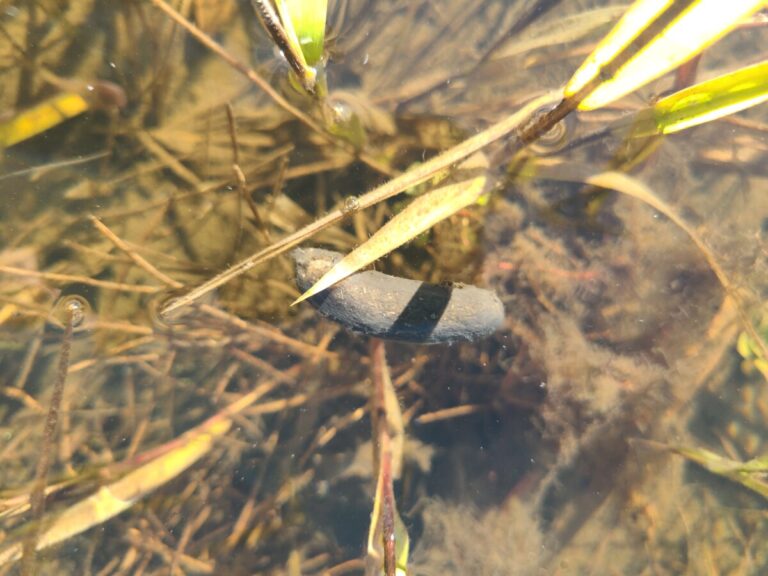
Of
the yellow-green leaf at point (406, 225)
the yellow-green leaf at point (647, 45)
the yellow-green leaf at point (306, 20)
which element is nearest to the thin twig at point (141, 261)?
the yellow-green leaf at point (406, 225)

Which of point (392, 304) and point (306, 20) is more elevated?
point (306, 20)

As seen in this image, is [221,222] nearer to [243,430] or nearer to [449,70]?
[243,430]

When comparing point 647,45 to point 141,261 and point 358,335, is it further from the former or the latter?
point 141,261

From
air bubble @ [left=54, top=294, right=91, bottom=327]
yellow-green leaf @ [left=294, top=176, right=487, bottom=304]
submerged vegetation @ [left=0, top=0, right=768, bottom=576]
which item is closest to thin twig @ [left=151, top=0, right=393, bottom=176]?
submerged vegetation @ [left=0, top=0, right=768, bottom=576]

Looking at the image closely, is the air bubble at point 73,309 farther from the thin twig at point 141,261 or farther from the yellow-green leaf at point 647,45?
the yellow-green leaf at point 647,45

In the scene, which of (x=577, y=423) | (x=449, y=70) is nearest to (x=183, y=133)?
(x=449, y=70)

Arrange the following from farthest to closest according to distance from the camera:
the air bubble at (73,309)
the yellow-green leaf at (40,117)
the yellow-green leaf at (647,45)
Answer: the air bubble at (73,309) → the yellow-green leaf at (40,117) → the yellow-green leaf at (647,45)

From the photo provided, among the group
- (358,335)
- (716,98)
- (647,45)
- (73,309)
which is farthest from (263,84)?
(716,98)
